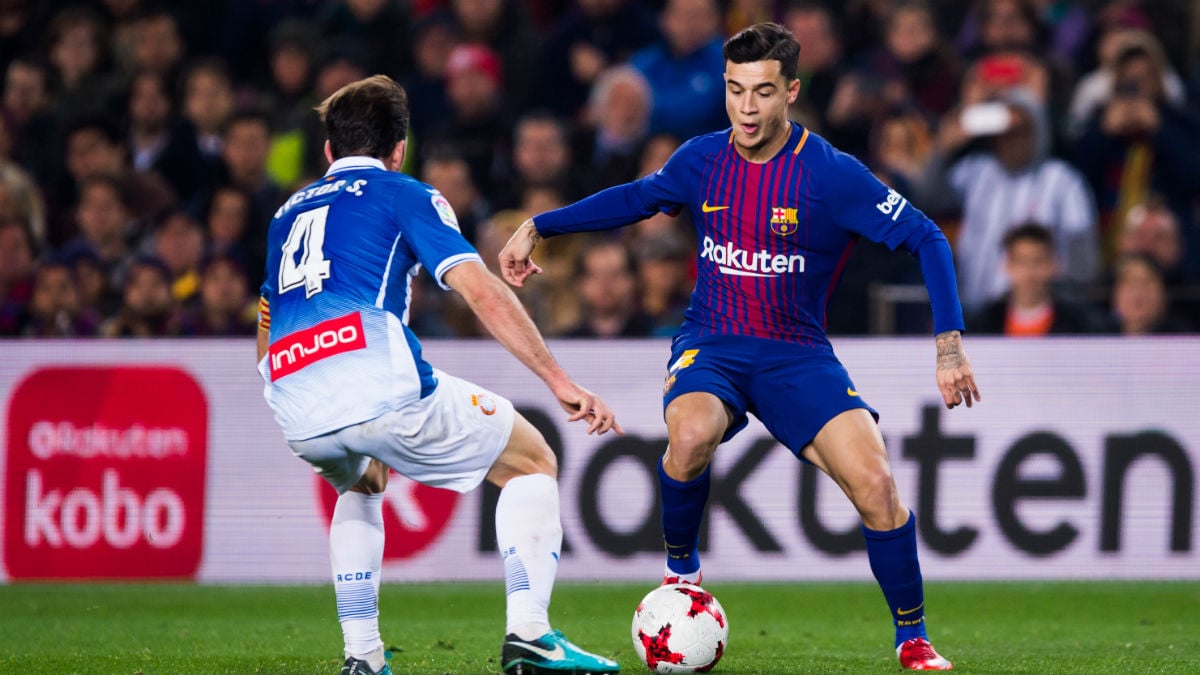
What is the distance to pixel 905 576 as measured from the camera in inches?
225

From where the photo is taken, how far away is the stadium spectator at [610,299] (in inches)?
378

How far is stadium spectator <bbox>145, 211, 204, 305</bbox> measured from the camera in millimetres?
10758

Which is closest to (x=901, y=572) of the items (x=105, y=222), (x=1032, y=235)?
(x=1032, y=235)

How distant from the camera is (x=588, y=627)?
24.2 feet

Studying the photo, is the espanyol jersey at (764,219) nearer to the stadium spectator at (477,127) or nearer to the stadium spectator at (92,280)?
the stadium spectator at (92,280)

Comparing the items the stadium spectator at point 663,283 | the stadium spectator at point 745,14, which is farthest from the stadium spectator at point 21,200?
the stadium spectator at point 745,14

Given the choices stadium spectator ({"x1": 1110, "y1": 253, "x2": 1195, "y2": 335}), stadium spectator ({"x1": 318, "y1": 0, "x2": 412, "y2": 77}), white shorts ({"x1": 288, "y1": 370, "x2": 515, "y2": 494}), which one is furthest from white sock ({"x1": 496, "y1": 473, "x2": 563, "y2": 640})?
stadium spectator ({"x1": 318, "y1": 0, "x2": 412, "y2": 77})

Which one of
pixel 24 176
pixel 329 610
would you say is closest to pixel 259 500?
pixel 329 610

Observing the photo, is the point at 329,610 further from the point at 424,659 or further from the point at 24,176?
the point at 24,176

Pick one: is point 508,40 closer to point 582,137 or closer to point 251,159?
point 582,137

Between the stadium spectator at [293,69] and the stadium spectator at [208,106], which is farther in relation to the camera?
the stadium spectator at [293,69]

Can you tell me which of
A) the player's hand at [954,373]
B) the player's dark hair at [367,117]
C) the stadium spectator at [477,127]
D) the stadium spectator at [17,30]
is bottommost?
the player's hand at [954,373]

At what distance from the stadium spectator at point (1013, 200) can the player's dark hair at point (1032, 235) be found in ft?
1.88

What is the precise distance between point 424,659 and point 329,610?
193 cm
